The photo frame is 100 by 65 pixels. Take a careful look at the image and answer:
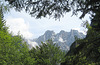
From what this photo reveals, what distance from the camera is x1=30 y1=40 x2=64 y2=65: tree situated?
1532cm

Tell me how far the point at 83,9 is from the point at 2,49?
44.1ft

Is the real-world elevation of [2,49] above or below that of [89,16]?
above

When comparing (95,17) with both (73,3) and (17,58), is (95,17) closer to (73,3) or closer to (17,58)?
(73,3)

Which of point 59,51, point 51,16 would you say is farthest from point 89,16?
point 59,51

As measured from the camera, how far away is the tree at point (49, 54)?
15.3m

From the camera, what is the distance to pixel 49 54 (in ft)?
52.0

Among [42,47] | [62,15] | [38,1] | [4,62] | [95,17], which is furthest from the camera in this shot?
[42,47]

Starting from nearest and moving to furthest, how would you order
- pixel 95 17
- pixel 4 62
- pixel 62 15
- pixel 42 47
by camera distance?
pixel 95 17
pixel 62 15
pixel 4 62
pixel 42 47

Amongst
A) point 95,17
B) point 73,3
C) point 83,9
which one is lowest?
point 95,17

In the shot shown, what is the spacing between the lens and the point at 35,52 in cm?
1712

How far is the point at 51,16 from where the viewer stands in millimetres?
5203

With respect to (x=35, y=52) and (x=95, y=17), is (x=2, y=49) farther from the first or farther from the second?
(x=95, y=17)

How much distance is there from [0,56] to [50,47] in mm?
6560

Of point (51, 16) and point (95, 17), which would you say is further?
point (51, 16)
